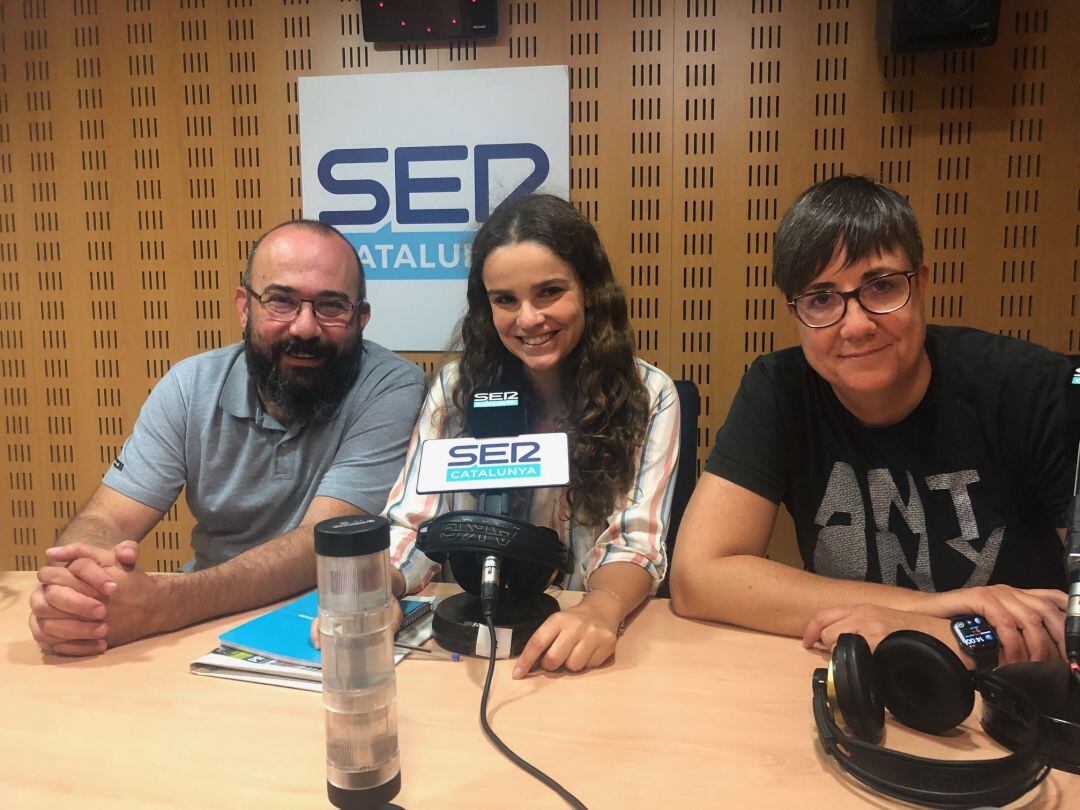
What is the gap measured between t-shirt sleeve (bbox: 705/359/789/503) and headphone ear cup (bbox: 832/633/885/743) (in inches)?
22.6

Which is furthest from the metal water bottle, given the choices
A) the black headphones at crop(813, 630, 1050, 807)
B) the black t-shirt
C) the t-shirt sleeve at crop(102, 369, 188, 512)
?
the t-shirt sleeve at crop(102, 369, 188, 512)

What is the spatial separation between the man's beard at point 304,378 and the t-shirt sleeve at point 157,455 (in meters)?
0.22

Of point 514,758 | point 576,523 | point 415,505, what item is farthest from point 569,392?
point 514,758

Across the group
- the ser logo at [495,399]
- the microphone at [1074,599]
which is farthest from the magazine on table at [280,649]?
the microphone at [1074,599]

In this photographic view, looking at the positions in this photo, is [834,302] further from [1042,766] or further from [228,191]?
[228,191]

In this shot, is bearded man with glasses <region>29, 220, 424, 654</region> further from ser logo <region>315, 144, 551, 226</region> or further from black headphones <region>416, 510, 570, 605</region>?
black headphones <region>416, 510, 570, 605</region>

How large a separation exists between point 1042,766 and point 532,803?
21.8 inches

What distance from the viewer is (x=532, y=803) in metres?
0.78

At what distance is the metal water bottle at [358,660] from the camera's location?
66 cm

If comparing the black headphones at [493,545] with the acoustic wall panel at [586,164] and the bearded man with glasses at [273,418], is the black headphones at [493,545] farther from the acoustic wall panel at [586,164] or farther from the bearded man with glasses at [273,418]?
the acoustic wall panel at [586,164]

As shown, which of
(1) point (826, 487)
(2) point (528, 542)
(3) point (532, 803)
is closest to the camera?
(3) point (532, 803)

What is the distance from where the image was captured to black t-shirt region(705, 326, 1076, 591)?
1.39m

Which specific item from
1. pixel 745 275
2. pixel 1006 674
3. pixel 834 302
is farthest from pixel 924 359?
pixel 745 275

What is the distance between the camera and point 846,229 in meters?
1.31
